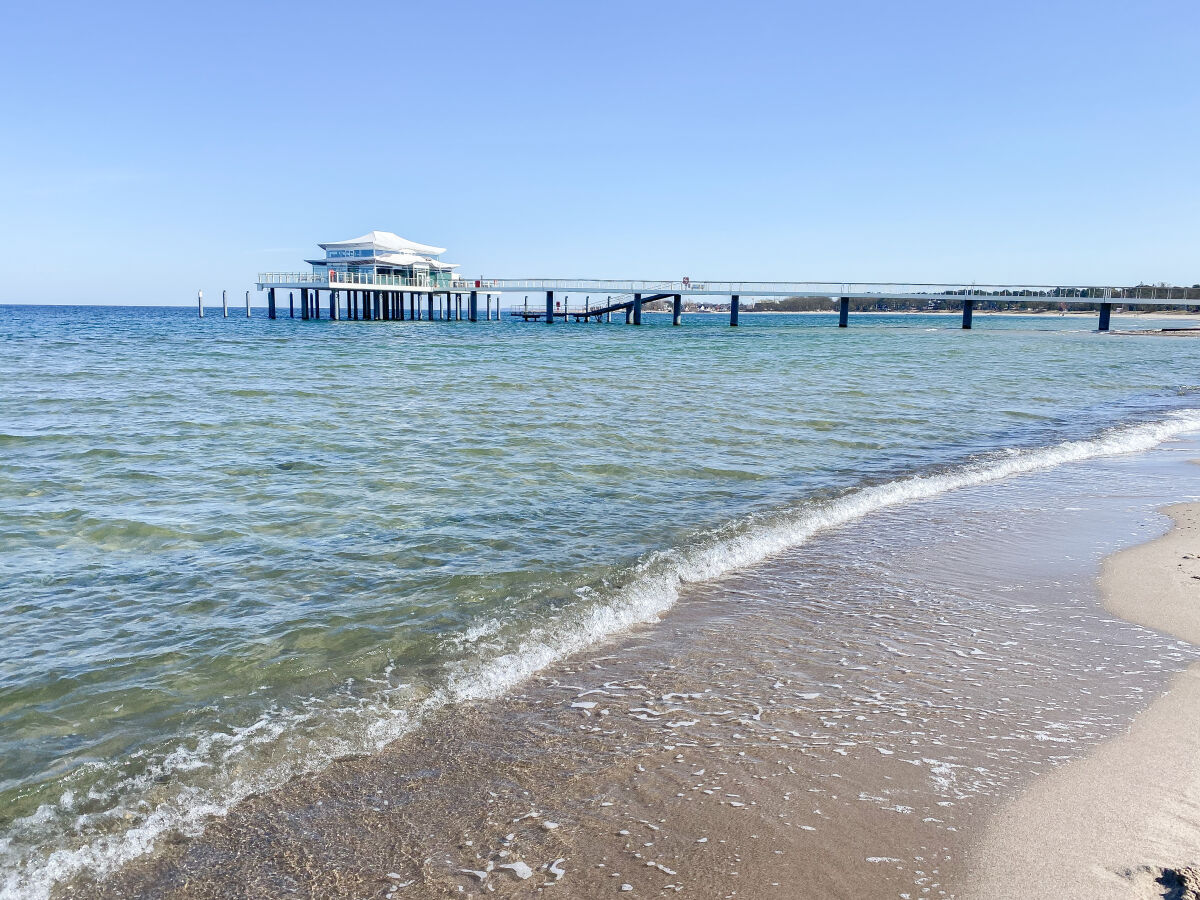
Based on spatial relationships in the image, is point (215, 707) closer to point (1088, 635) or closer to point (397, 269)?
point (1088, 635)

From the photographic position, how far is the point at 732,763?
330 centimetres

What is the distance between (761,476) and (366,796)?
7.03 meters

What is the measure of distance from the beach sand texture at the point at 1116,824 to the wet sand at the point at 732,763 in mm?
89

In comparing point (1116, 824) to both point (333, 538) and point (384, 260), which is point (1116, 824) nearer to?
point (333, 538)

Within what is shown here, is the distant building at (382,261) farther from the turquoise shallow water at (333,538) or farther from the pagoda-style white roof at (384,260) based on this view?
the turquoise shallow water at (333,538)

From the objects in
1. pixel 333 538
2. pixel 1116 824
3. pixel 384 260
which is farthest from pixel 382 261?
pixel 1116 824

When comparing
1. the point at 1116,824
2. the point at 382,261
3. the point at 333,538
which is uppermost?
the point at 382,261

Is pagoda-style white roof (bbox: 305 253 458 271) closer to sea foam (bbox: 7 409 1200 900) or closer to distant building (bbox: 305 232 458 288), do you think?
distant building (bbox: 305 232 458 288)

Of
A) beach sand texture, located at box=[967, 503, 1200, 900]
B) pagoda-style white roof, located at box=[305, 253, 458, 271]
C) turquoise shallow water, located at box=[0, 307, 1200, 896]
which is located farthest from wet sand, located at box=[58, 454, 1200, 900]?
pagoda-style white roof, located at box=[305, 253, 458, 271]

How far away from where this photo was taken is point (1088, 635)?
187 inches

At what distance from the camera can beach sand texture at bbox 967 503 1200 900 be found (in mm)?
2496

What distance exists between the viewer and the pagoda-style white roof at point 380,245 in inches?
2603

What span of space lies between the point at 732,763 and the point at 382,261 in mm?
67004

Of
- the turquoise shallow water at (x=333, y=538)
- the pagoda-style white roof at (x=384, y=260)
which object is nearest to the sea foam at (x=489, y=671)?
the turquoise shallow water at (x=333, y=538)
